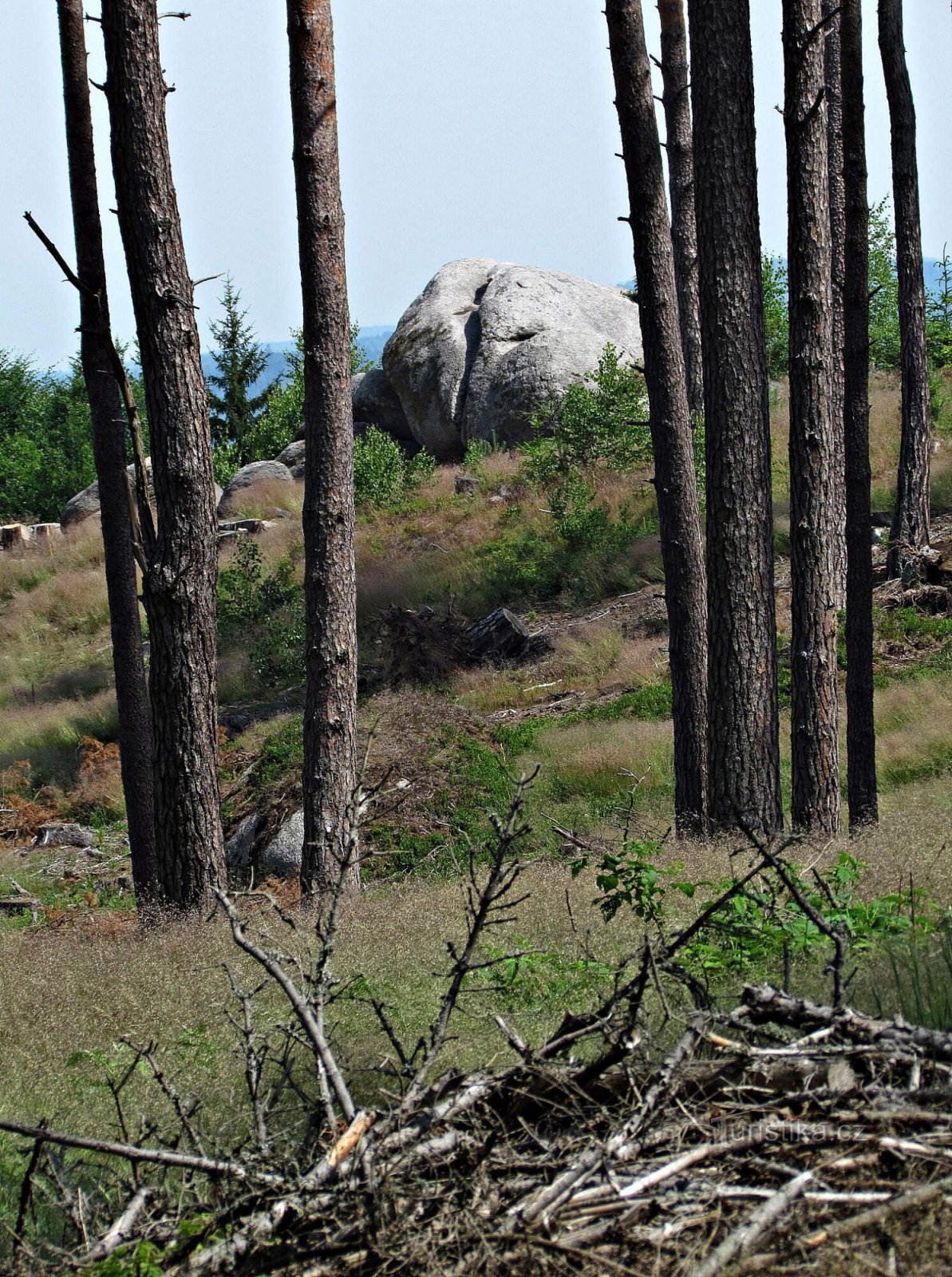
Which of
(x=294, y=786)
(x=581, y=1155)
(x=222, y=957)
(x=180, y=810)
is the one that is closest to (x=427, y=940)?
(x=222, y=957)

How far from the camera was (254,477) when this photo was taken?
28.3 meters

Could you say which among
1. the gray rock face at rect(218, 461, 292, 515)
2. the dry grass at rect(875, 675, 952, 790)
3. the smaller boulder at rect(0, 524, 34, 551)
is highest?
the gray rock face at rect(218, 461, 292, 515)

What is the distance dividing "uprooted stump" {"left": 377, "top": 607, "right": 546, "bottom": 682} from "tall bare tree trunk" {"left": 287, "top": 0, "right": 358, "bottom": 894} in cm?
635

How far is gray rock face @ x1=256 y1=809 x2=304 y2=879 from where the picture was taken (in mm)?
10531

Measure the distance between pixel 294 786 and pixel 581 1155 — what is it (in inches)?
371

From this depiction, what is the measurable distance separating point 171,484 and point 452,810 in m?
4.78

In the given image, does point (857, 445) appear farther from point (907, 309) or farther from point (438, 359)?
point (438, 359)

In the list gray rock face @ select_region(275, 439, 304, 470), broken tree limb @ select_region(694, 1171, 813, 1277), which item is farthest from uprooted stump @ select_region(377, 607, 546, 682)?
gray rock face @ select_region(275, 439, 304, 470)

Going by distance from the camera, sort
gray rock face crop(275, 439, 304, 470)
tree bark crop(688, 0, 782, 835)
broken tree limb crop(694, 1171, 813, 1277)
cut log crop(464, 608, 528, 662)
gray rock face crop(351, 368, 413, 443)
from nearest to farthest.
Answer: broken tree limb crop(694, 1171, 813, 1277), tree bark crop(688, 0, 782, 835), cut log crop(464, 608, 528, 662), gray rock face crop(351, 368, 413, 443), gray rock face crop(275, 439, 304, 470)

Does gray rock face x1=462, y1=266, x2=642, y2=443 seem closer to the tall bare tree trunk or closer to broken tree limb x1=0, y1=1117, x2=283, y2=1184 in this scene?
the tall bare tree trunk

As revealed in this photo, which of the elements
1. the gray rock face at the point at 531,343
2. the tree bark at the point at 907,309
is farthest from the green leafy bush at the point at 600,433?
the tree bark at the point at 907,309

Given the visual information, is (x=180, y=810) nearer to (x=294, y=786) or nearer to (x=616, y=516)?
(x=294, y=786)

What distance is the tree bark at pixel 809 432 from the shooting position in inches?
327

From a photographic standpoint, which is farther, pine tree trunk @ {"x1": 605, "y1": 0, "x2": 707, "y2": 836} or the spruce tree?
the spruce tree
